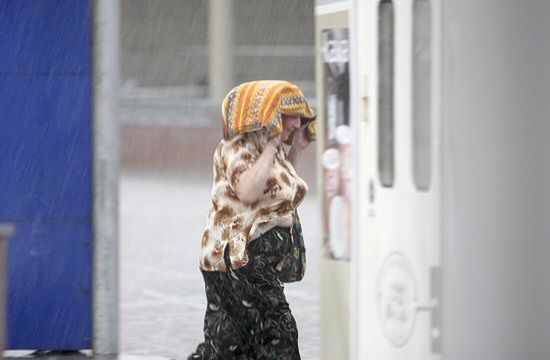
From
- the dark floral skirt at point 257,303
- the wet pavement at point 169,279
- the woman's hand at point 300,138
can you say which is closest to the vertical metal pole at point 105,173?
the wet pavement at point 169,279

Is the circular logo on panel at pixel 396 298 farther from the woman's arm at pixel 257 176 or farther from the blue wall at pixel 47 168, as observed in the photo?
the blue wall at pixel 47 168

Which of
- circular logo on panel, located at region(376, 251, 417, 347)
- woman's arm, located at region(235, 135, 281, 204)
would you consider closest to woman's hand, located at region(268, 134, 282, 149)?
woman's arm, located at region(235, 135, 281, 204)

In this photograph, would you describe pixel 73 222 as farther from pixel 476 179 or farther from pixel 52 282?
pixel 476 179

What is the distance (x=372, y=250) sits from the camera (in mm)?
5113

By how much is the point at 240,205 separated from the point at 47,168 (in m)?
1.78

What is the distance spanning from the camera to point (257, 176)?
553 centimetres

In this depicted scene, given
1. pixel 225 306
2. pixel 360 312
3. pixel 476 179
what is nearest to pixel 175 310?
pixel 225 306

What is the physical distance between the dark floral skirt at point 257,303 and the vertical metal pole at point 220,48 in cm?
2457

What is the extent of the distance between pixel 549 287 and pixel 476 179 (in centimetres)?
40

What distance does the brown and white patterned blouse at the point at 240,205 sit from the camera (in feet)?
18.5

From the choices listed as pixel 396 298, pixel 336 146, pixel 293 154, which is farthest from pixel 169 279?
pixel 396 298

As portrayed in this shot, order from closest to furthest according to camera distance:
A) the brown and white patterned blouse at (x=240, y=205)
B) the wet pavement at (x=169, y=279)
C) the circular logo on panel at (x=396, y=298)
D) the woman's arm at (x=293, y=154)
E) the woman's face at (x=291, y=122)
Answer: the circular logo on panel at (x=396, y=298), the brown and white patterned blouse at (x=240, y=205), the woman's face at (x=291, y=122), the woman's arm at (x=293, y=154), the wet pavement at (x=169, y=279)

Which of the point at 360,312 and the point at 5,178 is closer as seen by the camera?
the point at 360,312

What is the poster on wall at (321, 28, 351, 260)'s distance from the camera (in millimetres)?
5508
